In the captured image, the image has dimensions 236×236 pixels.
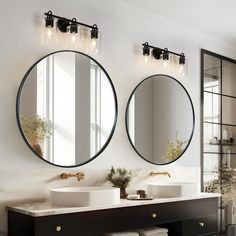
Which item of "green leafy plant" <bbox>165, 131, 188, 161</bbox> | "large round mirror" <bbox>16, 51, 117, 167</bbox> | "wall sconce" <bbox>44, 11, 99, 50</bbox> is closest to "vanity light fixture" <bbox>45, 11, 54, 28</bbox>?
"wall sconce" <bbox>44, 11, 99, 50</bbox>

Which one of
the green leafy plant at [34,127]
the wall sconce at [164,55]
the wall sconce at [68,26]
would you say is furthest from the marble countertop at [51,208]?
the wall sconce at [164,55]

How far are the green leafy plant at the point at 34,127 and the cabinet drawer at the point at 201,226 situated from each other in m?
1.38

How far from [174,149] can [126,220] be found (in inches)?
46.3

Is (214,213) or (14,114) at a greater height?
(14,114)

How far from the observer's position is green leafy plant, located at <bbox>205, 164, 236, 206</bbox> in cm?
412

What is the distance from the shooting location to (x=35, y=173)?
2.89 metres

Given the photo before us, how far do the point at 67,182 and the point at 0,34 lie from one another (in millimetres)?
1194

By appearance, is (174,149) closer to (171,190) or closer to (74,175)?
(171,190)

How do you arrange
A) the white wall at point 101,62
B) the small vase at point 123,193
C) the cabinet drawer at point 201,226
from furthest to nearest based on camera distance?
the cabinet drawer at point 201,226 < the small vase at point 123,193 < the white wall at point 101,62

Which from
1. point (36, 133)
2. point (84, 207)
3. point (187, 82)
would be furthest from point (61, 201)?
point (187, 82)

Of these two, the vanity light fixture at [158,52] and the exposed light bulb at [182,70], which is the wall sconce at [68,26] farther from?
the exposed light bulb at [182,70]

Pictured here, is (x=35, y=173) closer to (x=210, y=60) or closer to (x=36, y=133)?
(x=36, y=133)

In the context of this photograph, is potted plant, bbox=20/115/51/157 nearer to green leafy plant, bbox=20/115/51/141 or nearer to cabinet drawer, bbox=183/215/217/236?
green leafy plant, bbox=20/115/51/141

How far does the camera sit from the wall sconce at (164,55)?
3654 millimetres
